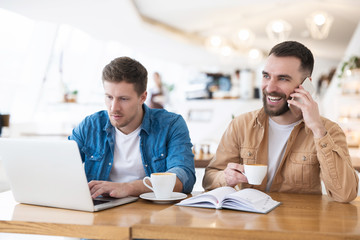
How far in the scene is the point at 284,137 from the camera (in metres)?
1.87

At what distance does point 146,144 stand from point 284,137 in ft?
2.07

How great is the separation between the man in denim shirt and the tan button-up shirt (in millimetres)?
189

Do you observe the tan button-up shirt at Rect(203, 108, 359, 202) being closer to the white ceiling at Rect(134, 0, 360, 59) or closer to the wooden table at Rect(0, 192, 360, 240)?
the wooden table at Rect(0, 192, 360, 240)

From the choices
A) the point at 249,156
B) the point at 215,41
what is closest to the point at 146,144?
the point at 249,156

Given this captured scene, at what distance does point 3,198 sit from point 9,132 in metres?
5.86

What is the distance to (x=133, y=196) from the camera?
60.1 inches

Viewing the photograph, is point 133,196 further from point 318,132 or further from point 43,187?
point 318,132

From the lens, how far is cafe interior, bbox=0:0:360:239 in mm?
5500

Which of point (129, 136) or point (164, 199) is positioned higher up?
point (129, 136)

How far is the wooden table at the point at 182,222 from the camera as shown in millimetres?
1046

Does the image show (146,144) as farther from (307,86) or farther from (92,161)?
(307,86)

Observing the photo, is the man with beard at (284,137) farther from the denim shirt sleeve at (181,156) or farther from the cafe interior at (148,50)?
the cafe interior at (148,50)

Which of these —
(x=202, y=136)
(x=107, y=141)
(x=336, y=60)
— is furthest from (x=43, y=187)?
(x=336, y=60)

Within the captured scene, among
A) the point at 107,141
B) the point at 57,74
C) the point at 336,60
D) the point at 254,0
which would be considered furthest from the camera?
the point at 336,60
